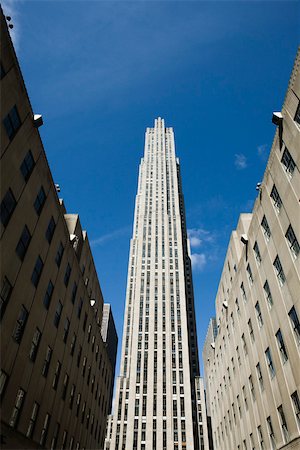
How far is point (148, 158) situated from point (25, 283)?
157 meters

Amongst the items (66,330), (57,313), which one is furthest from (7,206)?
(66,330)

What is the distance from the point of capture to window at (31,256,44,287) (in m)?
25.1

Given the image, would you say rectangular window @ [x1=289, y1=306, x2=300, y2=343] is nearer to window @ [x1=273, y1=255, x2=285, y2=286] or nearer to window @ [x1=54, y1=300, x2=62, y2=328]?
window @ [x1=273, y1=255, x2=285, y2=286]

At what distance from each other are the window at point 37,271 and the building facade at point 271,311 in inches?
777

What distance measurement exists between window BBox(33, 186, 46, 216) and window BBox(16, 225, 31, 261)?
2.54 metres

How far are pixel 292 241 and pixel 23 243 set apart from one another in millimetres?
20233

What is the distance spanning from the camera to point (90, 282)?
45000 mm

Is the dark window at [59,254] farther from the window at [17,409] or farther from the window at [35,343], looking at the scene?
the window at [17,409]

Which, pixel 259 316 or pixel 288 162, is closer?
pixel 288 162

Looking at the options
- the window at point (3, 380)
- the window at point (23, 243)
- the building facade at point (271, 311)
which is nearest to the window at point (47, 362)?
the window at point (3, 380)

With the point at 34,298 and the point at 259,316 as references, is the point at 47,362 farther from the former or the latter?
the point at 259,316

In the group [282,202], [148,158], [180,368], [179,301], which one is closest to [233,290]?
[282,202]

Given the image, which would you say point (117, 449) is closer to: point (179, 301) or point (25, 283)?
point (179, 301)

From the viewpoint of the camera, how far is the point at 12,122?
862 inches
